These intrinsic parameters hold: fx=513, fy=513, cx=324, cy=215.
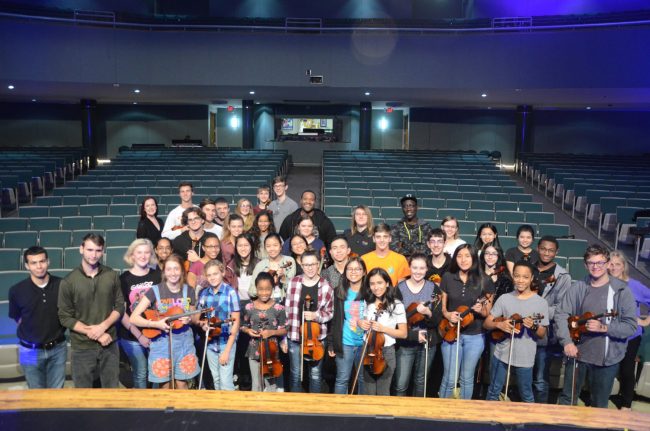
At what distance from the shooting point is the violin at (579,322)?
344cm

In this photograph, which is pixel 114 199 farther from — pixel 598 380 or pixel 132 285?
pixel 598 380

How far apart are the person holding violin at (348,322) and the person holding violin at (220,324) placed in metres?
0.71

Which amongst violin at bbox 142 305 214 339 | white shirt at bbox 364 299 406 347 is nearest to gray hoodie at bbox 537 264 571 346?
white shirt at bbox 364 299 406 347

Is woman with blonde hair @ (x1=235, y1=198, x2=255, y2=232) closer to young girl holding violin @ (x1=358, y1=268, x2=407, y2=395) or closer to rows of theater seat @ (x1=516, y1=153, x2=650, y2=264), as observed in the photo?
young girl holding violin @ (x1=358, y1=268, x2=407, y2=395)

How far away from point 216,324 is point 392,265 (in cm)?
154

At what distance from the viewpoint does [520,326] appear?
11.4 feet

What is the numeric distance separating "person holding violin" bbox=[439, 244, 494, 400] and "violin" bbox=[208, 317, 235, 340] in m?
1.54

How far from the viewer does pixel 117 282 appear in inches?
140

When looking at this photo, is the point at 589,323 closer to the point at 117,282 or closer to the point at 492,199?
the point at 117,282

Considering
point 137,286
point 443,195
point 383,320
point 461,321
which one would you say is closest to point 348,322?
point 383,320

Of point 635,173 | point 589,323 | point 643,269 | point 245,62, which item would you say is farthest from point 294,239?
point 635,173

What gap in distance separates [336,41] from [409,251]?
9520 millimetres

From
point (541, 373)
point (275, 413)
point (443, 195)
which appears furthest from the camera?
point (443, 195)

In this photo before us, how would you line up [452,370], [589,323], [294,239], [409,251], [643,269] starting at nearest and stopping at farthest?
[589,323] → [452,370] → [294,239] → [409,251] → [643,269]
